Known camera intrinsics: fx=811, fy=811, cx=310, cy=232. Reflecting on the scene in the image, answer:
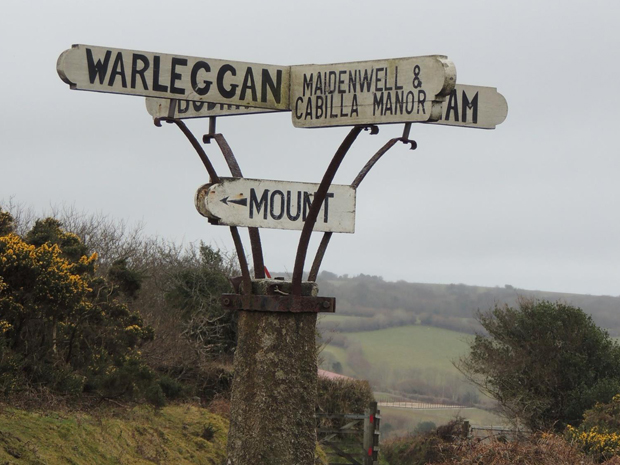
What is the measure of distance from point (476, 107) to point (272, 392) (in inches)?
79.8

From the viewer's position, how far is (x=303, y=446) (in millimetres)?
4426

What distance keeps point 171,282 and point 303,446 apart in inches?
759

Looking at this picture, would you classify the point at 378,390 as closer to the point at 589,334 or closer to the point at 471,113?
the point at 589,334

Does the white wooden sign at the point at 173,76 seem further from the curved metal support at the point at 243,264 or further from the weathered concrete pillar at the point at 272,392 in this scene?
the weathered concrete pillar at the point at 272,392

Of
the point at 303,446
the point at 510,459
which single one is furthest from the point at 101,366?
the point at 303,446

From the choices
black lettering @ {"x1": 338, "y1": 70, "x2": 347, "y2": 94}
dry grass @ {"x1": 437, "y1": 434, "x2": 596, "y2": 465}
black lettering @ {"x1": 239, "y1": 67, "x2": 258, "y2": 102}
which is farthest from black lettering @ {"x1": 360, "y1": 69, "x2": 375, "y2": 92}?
dry grass @ {"x1": 437, "y1": 434, "x2": 596, "y2": 465}

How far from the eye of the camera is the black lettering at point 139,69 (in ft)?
13.5

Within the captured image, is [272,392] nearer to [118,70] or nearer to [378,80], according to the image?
[378,80]

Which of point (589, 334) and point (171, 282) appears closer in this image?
point (171, 282)

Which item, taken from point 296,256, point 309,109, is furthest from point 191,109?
point 296,256

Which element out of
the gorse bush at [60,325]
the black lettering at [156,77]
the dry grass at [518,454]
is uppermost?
the black lettering at [156,77]

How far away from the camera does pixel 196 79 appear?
4176mm

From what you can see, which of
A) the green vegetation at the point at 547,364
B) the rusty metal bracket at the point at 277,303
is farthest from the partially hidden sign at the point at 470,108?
the green vegetation at the point at 547,364

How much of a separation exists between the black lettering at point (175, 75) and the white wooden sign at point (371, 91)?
22.9 inches
